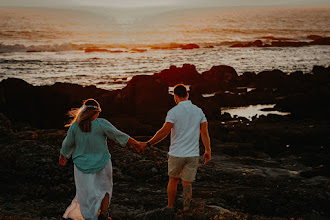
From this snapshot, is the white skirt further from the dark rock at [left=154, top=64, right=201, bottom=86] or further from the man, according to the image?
the dark rock at [left=154, top=64, right=201, bottom=86]

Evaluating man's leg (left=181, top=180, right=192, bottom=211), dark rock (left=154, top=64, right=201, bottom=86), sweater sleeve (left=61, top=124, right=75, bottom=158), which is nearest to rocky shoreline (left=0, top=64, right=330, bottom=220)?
man's leg (left=181, top=180, right=192, bottom=211)

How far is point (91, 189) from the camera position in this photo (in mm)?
5516

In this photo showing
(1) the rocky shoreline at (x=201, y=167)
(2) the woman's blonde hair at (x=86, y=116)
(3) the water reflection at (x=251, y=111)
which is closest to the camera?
(2) the woman's blonde hair at (x=86, y=116)

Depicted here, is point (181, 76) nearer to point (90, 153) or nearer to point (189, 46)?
point (90, 153)

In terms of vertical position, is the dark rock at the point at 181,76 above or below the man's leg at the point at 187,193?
below

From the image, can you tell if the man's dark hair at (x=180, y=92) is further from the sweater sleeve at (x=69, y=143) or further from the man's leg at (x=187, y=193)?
the sweater sleeve at (x=69, y=143)

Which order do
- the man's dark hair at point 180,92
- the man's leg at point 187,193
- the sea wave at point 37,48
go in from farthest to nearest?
the sea wave at point 37,48 < the man's leg at point 187,193 < the man's dark hair at point 180,92

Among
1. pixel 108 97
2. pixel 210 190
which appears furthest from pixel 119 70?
pixel 210 190

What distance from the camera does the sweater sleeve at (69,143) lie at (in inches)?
215

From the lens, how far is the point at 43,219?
691 cm

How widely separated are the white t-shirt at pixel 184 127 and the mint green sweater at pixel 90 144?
3.26ft

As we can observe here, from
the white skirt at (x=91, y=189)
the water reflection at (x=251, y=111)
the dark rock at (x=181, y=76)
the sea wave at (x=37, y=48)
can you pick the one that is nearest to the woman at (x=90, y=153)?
the white skirt at (x=91, y=189)

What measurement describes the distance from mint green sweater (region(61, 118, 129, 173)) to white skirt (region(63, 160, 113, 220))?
0.11m

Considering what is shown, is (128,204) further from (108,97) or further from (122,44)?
(122,44)
